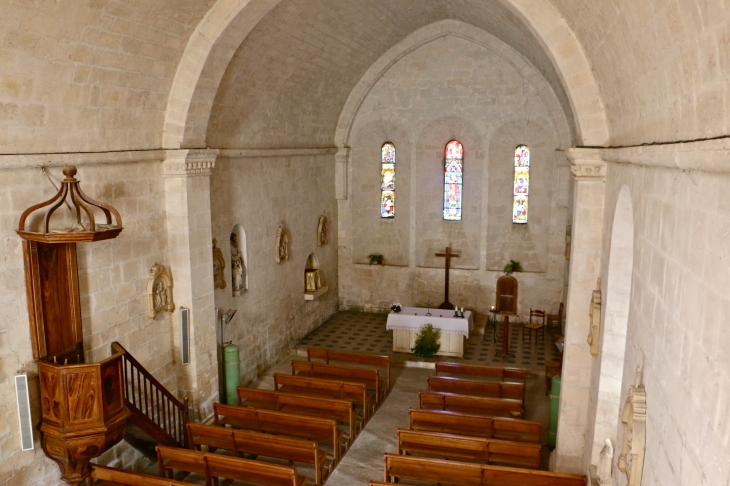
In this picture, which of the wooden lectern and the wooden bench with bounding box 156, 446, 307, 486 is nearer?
the wooden bench with bounding box 156, 446, 307, 486

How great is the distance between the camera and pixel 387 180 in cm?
1702

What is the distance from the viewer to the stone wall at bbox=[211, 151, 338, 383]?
37.4ft

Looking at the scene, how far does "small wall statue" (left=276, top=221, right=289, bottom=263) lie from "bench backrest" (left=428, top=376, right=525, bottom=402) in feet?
14.8

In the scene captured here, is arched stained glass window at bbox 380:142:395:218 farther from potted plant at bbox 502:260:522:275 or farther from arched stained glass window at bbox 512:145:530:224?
potted plant at bbox 502:260:522:275

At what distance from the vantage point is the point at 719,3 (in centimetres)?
315

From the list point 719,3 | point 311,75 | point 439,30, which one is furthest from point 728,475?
point 439,30

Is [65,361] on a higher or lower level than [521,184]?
lower

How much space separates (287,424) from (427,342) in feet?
17.3

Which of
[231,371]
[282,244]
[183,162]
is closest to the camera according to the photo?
[183,162]

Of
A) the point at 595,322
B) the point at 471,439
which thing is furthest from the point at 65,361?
the point at 595,322

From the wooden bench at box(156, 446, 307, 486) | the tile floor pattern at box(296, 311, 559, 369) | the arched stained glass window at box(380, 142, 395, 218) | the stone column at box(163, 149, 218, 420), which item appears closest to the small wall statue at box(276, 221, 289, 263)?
the tile floor pattern at box(296, 311, 559, 369)

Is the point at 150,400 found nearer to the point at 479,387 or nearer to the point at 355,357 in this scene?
the point at 355,357

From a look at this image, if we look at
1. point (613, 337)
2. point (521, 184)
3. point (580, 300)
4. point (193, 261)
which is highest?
point (521, 184)

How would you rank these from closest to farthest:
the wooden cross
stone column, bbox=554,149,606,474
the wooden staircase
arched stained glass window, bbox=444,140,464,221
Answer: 1. stone column, bbox=554,149,606,474
2. the wooden staircase
3. the wooden cross
4. arched stained glass window, bbox=444,140,464,221
